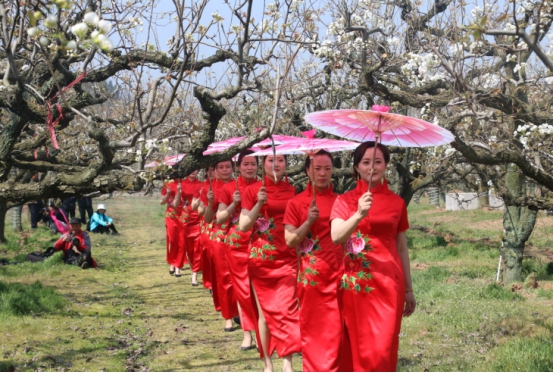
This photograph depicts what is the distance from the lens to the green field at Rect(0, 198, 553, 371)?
6.35m

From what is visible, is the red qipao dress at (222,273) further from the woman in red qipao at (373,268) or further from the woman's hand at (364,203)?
the woman's hand at (364,203)

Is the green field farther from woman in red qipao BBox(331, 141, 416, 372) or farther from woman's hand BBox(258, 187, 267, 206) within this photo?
woman's hand BBox(258, 187, 267, 206)

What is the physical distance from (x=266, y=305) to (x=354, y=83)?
21.4ft

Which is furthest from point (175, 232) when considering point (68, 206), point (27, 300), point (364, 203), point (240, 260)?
point (68, 206)

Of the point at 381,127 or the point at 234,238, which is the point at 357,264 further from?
the point at 234,238

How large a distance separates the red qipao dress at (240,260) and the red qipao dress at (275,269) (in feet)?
1.45

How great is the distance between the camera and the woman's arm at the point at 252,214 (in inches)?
239

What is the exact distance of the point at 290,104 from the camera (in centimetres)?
1141

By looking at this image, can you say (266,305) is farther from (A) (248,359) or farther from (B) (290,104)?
(B) (290,104)

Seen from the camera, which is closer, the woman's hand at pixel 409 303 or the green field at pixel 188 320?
the woman's hand at pixel 409 303

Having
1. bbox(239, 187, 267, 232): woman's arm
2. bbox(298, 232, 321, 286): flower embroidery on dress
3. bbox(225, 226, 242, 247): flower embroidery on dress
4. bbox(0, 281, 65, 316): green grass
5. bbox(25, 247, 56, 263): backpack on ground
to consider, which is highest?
bbox(239, 187, 267, 232): woman's arm

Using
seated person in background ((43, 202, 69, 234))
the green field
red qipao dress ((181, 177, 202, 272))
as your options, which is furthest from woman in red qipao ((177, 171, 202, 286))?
seated person in background ((43, 202, 69, 234))

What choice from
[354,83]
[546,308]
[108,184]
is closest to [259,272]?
[108,184]

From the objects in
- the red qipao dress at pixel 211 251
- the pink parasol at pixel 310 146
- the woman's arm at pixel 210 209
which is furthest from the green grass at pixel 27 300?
the pink parasol at pixel 310 146
